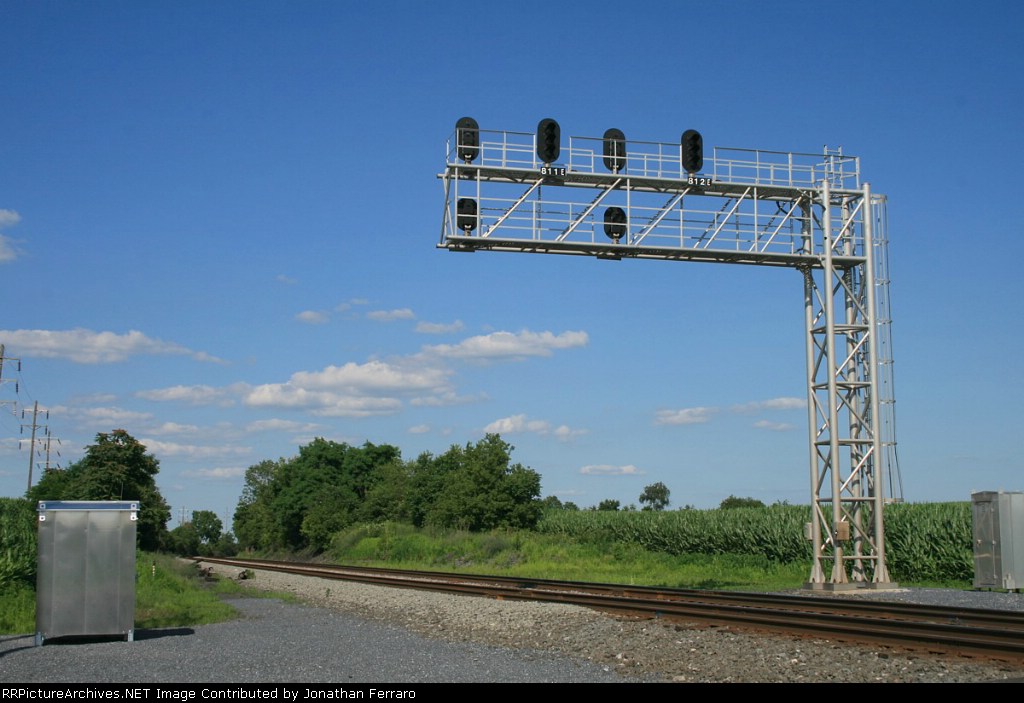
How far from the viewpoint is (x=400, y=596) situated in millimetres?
24250

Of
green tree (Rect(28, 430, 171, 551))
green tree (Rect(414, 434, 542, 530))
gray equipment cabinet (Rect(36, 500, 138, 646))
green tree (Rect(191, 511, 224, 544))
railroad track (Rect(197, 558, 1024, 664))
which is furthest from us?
green tree (Rect(191, 511, 224, 544))

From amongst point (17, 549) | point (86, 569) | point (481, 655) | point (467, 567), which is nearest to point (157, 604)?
point (17, 549)

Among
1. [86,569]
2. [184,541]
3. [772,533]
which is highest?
[86,569]

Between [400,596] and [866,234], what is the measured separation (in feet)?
47.9

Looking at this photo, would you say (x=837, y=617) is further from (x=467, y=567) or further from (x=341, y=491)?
(x=341, y=491)

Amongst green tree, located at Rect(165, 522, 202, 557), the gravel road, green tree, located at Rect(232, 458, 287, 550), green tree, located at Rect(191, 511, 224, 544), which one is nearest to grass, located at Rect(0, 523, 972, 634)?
the gravel road

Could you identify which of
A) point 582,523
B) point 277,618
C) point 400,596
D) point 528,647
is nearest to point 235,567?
point 582,523

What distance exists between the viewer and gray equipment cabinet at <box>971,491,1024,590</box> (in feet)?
80.6

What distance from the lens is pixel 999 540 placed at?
2470 centimetres

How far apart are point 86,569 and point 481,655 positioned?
5.98 m

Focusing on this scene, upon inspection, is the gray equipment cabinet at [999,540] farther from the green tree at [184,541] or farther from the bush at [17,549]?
the green tree at [184,541]

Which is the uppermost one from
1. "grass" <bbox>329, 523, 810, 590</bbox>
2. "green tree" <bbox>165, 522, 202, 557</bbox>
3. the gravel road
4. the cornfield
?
the cornfield

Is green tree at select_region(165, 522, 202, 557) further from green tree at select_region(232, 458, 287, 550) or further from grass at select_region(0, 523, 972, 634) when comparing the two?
grass at select_region(0, 523, 972, 634)

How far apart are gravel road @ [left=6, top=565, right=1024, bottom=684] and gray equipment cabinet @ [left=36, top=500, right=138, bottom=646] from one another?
412 mm
